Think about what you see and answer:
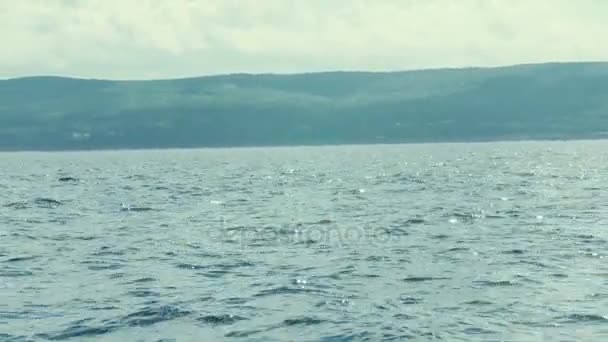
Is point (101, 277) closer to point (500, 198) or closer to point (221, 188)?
point (500, 198)

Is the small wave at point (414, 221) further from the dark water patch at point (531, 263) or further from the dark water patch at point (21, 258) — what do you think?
the dark water patch at point (21, 258)

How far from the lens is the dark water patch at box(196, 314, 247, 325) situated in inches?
877

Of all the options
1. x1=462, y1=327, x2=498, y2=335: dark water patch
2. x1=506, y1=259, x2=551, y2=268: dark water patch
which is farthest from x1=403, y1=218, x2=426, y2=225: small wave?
x1=462, y1=327, x2=498, y2=335: dark water patch

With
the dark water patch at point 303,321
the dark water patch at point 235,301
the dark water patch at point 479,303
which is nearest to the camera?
the dark water patch at point 303,321

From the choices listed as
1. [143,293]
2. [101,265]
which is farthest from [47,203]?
[143,293]

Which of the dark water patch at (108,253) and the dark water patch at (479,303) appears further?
the dark water patch at (108,253)

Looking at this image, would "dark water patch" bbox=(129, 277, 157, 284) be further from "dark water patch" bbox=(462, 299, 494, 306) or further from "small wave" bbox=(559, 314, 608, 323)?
"small wave" bbox=(559, 314, 608, 323)

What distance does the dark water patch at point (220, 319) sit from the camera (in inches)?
877

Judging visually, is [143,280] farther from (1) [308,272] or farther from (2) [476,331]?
(2) [476,331]

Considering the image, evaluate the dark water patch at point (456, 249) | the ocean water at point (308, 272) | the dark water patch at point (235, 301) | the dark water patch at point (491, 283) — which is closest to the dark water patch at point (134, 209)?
the ocean water at point (308, 272)

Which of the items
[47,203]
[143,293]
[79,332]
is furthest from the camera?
[47,203]

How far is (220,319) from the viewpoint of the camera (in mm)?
22547

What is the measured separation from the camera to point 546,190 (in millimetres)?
66875

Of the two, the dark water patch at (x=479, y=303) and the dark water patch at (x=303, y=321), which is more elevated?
the dark water patch at (x=479, y=303)
